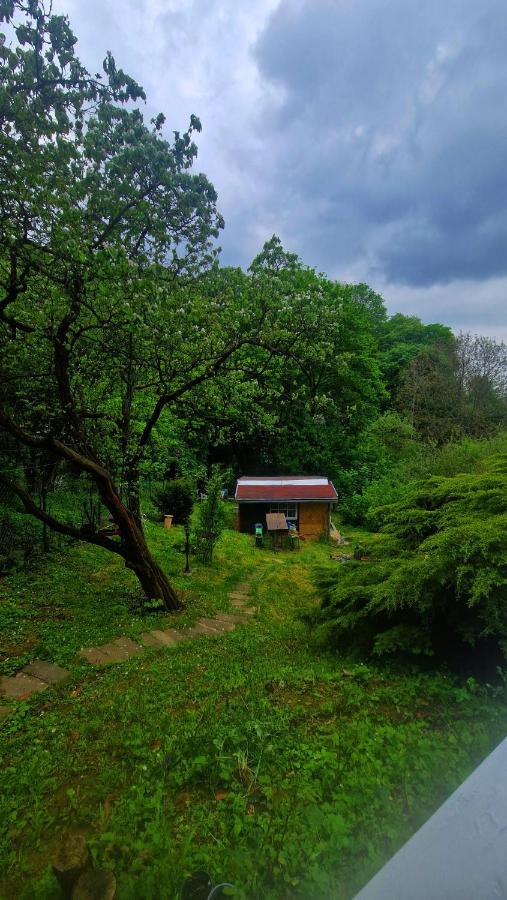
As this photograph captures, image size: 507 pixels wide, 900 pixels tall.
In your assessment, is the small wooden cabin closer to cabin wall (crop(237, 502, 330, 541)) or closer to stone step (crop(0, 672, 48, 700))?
cabin wall (crop(237, 502, 330, 541))

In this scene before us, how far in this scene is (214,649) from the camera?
4.99 m

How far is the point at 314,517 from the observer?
17297 millimetres

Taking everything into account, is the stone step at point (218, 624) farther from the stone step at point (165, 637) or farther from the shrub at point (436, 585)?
the shrub at point (436, 585)

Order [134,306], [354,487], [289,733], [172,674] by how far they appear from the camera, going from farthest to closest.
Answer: [354,487] → [134,306] → [172,674] → [289,733]

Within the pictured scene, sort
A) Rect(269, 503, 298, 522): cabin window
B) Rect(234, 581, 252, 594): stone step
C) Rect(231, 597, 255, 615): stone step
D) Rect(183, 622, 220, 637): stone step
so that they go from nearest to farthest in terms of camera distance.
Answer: Rect(183, 622, 220, 637): stone step
Rect(231, 597, 255, 615): stone step
Rect(234, 581, 252, 594): stone step
Rect(269, 503, 298, 522): cabin window

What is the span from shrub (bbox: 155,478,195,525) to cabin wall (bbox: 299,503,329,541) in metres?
5.44

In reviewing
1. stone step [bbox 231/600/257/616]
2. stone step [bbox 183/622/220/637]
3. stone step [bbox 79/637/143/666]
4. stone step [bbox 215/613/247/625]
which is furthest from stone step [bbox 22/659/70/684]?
stone step [bbox 231/600/257/616]

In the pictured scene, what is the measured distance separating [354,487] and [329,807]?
2028 cm

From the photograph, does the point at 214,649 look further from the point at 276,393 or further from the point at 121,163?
the point at 121,163

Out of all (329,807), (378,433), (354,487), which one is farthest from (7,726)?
(378,433)

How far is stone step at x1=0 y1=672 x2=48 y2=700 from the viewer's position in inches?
149

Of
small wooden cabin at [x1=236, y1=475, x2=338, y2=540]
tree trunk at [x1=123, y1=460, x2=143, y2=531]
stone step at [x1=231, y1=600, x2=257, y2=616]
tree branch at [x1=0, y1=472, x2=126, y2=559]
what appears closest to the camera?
tree branch at [x1=0, y1=472, x2=126, y2=559]

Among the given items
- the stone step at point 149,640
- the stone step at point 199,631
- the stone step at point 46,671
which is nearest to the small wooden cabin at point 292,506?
the stone step at point 199,631

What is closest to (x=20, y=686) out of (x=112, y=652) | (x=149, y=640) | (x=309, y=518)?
(x=112, y=652)
